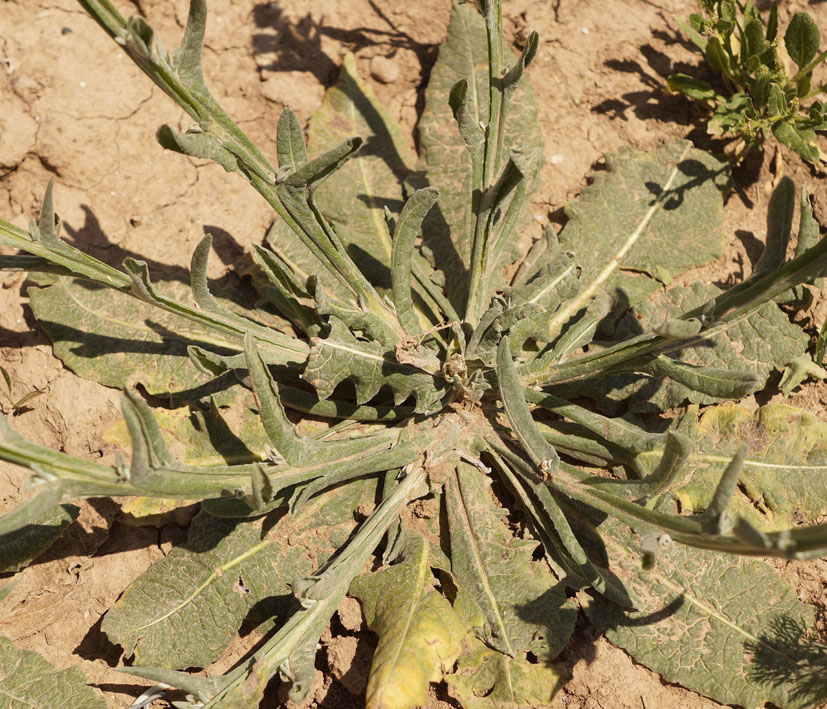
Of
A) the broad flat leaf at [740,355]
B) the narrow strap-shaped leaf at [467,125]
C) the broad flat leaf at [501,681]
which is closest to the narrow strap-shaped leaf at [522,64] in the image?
the narrow strap-shaped leaf at [467,125]

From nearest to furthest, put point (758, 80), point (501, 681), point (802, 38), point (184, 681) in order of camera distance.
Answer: point (184, 681) → point (501, 681) → point (802, 38) → point (758, 80)

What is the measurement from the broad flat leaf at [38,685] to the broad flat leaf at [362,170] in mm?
2020

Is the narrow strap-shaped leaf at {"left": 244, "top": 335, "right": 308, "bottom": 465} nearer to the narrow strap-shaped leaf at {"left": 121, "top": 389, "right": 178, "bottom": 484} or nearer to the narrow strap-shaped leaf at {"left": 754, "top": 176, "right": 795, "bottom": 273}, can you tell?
the narrow strap-shaped leaf at {"left": 121, "top": 389, "right": 178, "bottom": 484}

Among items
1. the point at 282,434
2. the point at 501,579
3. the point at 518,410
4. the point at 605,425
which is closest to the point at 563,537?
the point at 501,579

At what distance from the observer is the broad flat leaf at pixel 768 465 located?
258 centimetres

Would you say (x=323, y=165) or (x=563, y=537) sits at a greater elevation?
(x=323, y=165)

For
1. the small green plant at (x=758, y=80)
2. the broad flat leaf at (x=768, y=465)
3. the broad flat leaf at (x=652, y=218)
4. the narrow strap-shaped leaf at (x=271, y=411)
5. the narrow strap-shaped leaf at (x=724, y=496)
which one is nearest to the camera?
the narrow strap-shaped leaf at (x=724, y=496)

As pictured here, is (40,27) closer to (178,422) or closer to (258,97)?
(258,97)

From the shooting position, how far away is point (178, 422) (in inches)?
108

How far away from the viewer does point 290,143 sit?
2164mm

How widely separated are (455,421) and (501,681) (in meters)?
1.00

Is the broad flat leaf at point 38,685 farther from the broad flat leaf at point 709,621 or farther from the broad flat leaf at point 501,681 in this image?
the broad flat leaf at point 709,621

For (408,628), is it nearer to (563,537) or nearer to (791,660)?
(563,537)

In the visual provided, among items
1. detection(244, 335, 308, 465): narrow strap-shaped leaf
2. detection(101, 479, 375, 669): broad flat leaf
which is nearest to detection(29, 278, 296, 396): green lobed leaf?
detection(101, 479, 375, 669): broad flat leaf
